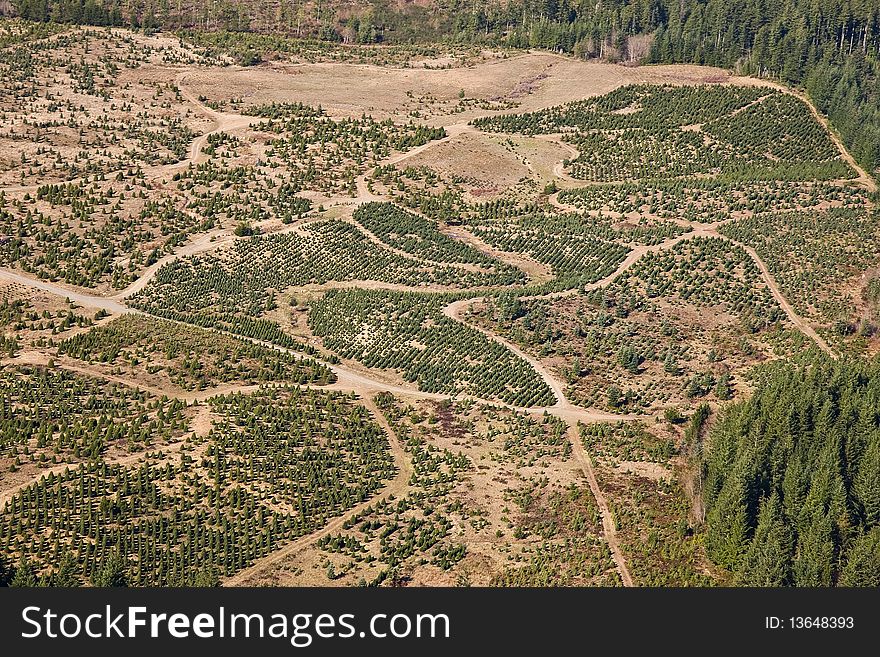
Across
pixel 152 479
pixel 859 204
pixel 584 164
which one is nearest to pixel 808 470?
pixel 152 479

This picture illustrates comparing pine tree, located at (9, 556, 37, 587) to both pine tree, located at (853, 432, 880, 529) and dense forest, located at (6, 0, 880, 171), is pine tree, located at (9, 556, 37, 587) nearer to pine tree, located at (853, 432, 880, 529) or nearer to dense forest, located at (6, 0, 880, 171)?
pine tree, located at (853, 432, 880, 529)

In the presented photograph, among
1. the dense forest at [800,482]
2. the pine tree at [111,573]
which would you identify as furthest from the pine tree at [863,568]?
the pine tree at [111,573]

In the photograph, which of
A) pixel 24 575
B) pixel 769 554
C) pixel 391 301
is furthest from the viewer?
pixel 391 301

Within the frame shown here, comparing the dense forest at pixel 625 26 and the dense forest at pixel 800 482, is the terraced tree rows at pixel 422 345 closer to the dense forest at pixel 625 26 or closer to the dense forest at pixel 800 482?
the dense forest at pixel 800 482

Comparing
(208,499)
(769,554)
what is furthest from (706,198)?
(208,499)

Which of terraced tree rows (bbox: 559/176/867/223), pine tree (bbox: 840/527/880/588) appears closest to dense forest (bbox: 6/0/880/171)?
terraced tree rows (bbox: 559/176/867/223)

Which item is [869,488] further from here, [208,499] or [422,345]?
[208,499]

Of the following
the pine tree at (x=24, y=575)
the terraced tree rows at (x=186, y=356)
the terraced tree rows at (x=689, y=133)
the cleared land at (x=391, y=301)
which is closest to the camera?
the pine tree at (x=24, y=575)

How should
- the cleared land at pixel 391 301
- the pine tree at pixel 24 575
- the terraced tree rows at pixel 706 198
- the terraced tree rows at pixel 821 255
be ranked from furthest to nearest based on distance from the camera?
the terraced tree rows at pixel 706 198
the terraced tree rows at pixel 821 255
the cleared land at pixel 391 301
the pine tree at pixel 24 575
